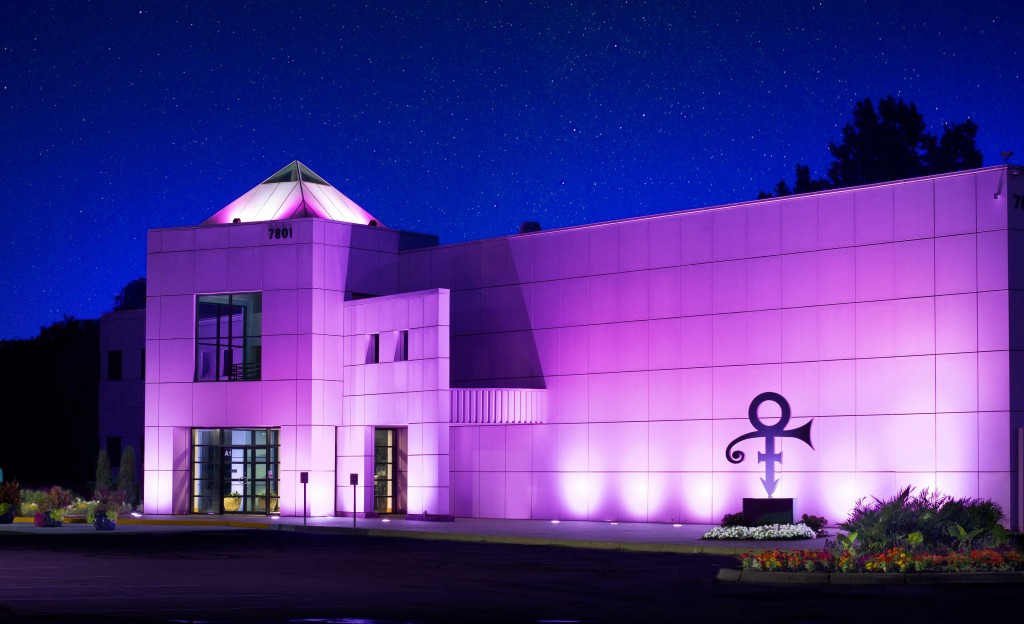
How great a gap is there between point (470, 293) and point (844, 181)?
41282 millimetres

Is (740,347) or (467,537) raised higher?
(740,347)

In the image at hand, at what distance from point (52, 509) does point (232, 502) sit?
26.8 feet

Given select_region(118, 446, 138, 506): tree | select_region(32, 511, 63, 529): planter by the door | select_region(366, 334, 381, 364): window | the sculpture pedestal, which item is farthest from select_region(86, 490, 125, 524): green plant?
the sculpture pedestal

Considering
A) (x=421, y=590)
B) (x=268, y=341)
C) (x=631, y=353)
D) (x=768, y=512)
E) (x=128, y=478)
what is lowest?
(x=128, y=478)

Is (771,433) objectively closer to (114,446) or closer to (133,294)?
(114,446)

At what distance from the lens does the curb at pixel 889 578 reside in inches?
853

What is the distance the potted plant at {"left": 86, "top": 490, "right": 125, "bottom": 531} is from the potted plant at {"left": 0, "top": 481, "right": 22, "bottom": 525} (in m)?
2.32

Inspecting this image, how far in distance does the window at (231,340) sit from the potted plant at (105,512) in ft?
18.7

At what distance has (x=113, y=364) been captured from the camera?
230ft

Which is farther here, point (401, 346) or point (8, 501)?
point (401, 346)

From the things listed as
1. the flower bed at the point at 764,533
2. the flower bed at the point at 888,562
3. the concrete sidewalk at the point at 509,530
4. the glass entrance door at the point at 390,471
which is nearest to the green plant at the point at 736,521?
the concrete sidewalk at the point at 509,530

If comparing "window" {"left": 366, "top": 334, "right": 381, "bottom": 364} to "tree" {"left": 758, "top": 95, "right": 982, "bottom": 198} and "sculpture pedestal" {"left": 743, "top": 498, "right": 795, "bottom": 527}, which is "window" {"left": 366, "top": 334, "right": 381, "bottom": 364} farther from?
"tree" {"left": 758, "top": 95, "right": 982, "bottom": 198}

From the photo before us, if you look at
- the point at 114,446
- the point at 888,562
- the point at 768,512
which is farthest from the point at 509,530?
the point at 114,446

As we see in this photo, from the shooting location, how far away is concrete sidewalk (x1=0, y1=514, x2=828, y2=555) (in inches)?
1208
